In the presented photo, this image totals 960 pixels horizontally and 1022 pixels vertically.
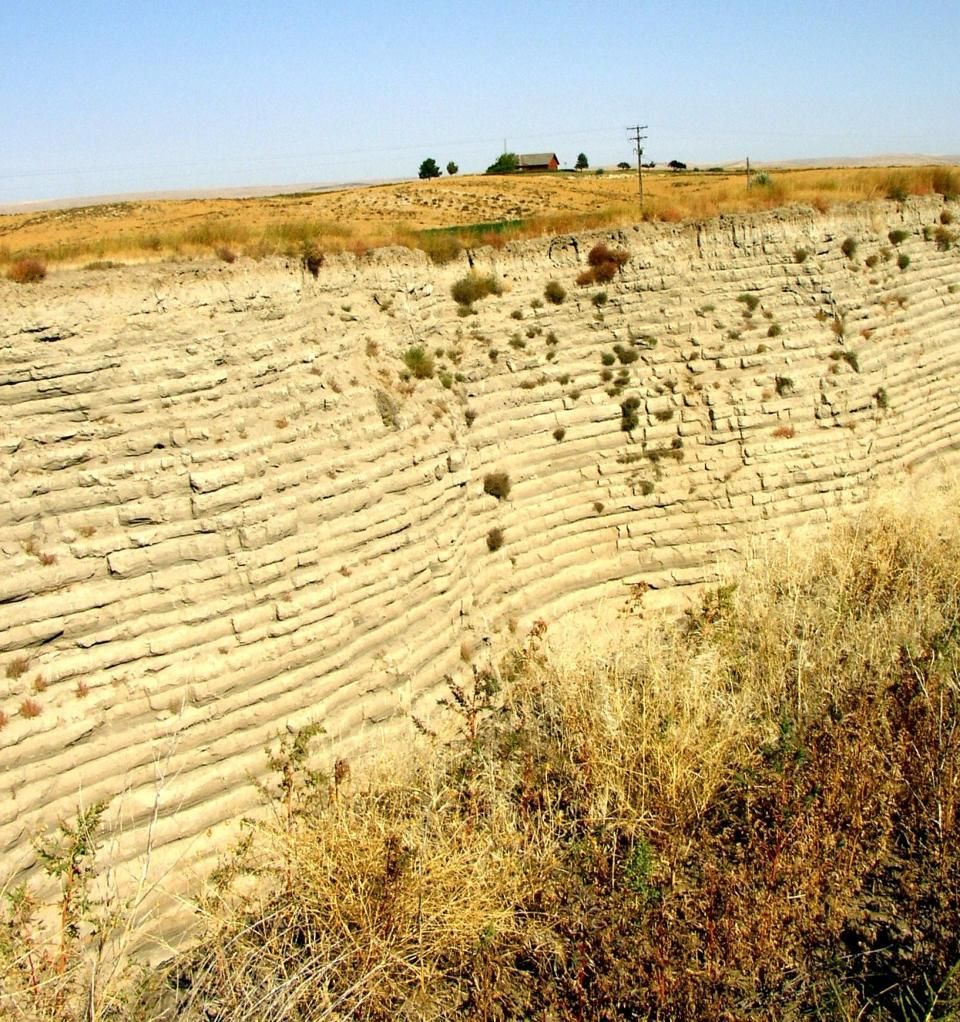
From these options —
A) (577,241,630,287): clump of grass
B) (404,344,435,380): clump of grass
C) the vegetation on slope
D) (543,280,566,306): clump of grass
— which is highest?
(577,241,630,287): clump of grass

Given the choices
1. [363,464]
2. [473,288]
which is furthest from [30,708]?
[473,288]

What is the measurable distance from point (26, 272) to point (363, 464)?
3.26 meters

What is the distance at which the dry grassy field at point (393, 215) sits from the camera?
853 cm

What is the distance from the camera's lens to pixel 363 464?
8.69 m

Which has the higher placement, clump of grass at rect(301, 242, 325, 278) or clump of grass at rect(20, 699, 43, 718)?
clump of grass at rect(301, 242, 325, 278)

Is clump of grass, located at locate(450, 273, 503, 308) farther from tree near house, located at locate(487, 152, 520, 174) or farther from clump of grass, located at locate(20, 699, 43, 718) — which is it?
tree near house, located at locate(487, 152, 520, 174)

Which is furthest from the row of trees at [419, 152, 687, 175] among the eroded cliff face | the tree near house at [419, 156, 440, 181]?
the eroded cliff face

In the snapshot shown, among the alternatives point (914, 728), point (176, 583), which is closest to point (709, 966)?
point (914, 728)

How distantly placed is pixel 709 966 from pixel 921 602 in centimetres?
553

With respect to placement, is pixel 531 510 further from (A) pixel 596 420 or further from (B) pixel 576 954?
(B) pixel 576 954

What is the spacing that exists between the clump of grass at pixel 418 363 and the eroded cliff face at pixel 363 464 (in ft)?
0.44

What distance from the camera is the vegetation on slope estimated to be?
16.5 feet

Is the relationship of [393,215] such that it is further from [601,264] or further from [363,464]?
[363,464]

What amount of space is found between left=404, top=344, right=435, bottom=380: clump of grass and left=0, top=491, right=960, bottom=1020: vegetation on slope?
3993 millimetres
